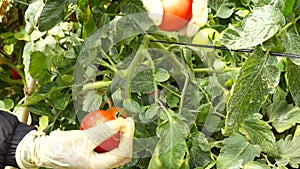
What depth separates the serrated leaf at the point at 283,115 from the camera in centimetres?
99

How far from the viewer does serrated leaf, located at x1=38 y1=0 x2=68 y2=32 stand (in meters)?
0.98

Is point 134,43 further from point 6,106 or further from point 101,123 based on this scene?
point 6,106

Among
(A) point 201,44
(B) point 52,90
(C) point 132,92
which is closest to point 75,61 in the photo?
(B) point 52,90

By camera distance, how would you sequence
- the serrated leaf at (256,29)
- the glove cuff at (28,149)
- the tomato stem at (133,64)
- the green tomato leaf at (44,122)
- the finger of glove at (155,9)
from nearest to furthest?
the serrated leaf at (256,29) → the finger of glove at (155,9) → the tomato stem at (133,64) → the glove cuff at (28,149) → the green tomato leaf at (44,122)

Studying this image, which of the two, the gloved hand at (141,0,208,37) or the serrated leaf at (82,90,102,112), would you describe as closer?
the gloved hand at (141,0,208,37)

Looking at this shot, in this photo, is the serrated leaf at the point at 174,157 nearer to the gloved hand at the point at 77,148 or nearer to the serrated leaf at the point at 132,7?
the gloved hand at the point at 77,148

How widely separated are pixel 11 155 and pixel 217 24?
462 mm

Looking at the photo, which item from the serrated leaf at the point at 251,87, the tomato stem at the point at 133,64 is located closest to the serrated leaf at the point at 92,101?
the tomato stem at the point at 133,64

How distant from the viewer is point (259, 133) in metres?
0.94

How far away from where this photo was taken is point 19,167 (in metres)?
1.12

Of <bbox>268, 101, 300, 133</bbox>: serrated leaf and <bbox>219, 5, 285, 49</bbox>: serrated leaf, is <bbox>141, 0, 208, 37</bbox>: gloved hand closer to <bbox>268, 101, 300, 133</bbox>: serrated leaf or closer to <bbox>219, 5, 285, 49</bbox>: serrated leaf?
<bbox>219, 5, 285, 49</bbox>: serrated leaf

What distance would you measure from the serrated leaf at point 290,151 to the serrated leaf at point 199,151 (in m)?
0.12

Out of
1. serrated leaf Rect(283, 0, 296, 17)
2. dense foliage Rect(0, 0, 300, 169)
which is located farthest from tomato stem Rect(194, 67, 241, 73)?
serrated leaf Rect(283, 0, 296, 17)

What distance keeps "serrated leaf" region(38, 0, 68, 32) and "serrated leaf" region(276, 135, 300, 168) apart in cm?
43
